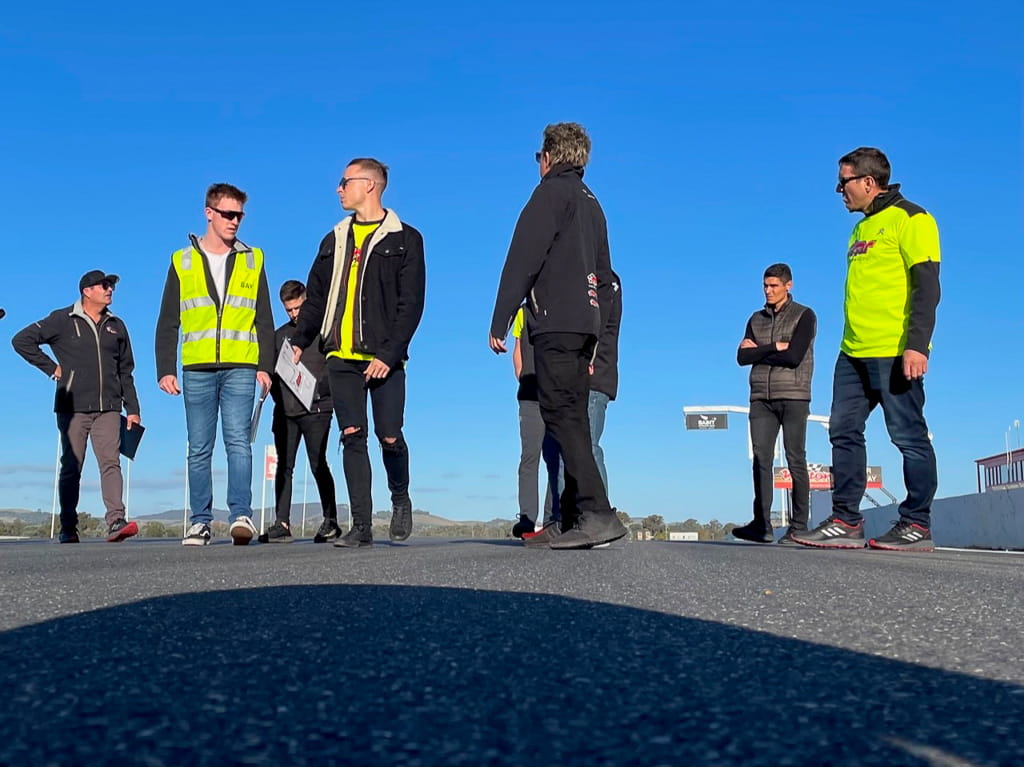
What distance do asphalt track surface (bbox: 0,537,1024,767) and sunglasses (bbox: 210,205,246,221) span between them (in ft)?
15.8

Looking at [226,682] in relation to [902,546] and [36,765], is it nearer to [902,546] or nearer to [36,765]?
[36,765]

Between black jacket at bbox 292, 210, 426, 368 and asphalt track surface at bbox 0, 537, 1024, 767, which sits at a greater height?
black jacket at bbox 292, 210, 426, 368

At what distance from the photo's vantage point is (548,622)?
222cm

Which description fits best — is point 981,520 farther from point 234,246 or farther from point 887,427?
point 234,246

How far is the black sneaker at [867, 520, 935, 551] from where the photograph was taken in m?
6.79

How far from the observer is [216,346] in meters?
7.32

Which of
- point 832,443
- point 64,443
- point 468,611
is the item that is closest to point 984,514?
point 832,443

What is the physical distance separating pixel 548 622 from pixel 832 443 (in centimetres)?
547

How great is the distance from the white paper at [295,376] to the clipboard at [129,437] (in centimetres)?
194

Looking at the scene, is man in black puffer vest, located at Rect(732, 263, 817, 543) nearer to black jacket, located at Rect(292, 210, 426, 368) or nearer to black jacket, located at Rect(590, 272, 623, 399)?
black jacket, located at Rect(590, 272, 623, 399)

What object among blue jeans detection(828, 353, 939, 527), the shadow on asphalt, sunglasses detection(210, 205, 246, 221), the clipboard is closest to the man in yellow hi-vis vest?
sunglasses detection(210, 205, 246, 221)

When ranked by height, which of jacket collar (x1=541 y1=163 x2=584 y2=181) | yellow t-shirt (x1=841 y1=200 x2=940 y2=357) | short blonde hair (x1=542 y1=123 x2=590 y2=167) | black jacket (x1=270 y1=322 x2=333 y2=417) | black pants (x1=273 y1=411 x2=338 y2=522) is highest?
short blonde hair (x1=542 y1=123 x2=590 y2=167)

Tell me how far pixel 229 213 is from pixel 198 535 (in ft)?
7.71

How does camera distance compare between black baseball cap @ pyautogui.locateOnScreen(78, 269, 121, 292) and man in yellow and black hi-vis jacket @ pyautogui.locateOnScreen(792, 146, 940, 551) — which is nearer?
man in yellow and black hi-vis jacket @ pyautogui.locateOnScreen(792, 146, 940, 551)
